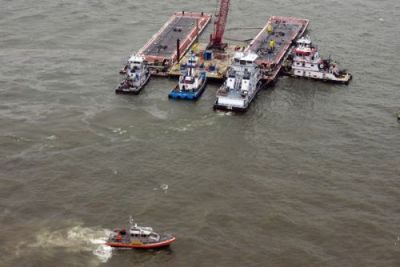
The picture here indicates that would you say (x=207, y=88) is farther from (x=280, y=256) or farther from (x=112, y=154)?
(x=280, y=256)

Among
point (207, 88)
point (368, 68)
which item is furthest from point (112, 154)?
point (368, 68)

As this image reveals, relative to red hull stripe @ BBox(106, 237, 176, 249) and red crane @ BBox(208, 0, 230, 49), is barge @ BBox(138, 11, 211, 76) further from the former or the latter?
red hull stripe @ BBox(106, 237, 176, 249)

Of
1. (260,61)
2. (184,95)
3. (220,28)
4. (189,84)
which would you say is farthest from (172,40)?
(184,95)

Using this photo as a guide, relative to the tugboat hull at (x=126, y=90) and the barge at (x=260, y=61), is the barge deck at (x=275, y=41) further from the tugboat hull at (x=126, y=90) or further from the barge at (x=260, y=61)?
the tugboat hull at (x=126, y=90)

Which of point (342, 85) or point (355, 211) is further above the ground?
point (342, 85)

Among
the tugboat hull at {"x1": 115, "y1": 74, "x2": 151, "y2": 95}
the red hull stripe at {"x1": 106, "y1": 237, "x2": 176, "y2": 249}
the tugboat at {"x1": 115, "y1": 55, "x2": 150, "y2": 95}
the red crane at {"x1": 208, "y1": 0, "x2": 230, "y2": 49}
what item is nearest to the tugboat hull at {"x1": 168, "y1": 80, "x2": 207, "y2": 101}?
the tugboat hull at {"x1": 115, "y1": 74, "x2": 151, "y2": 95}

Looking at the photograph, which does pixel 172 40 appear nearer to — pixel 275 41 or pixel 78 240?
pixel 275 41
